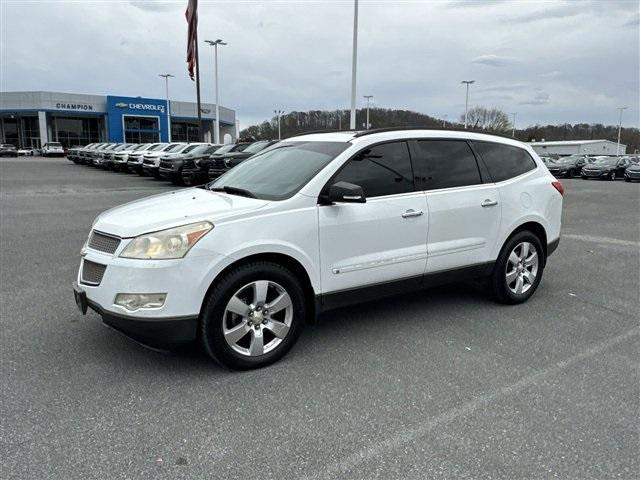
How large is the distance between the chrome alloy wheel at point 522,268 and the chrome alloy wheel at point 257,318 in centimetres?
257

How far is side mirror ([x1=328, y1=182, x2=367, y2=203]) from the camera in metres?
3.69

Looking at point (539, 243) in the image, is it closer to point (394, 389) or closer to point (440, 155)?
point (440, 155)

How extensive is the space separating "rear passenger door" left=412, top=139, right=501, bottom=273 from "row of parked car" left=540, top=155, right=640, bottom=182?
29784 mm

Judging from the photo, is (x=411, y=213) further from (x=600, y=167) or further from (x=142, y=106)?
(x=142, y=106)

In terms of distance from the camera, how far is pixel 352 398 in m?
3.28

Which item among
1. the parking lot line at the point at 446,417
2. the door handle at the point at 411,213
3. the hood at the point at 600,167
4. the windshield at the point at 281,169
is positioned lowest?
the parking lot line at the point at 446,417

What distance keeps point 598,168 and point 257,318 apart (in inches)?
1433

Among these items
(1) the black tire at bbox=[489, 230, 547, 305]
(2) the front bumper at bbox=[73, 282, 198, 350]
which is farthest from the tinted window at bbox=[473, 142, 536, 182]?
(2) the front bumper at bbox=[73, 282, 198, 350]

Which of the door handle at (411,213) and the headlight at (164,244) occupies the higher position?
the door handle at (411,213)

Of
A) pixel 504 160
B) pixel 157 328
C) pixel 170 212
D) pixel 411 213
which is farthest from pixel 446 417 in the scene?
pixel 504 160

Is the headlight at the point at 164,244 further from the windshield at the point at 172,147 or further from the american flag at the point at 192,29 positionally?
the american flag at the point at 192,29

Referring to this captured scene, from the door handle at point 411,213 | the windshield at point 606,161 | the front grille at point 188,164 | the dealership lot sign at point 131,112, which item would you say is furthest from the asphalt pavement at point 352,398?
the dealership lot sign at point 131,112

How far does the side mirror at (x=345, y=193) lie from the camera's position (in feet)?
12.1

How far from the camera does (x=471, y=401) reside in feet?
10.7
